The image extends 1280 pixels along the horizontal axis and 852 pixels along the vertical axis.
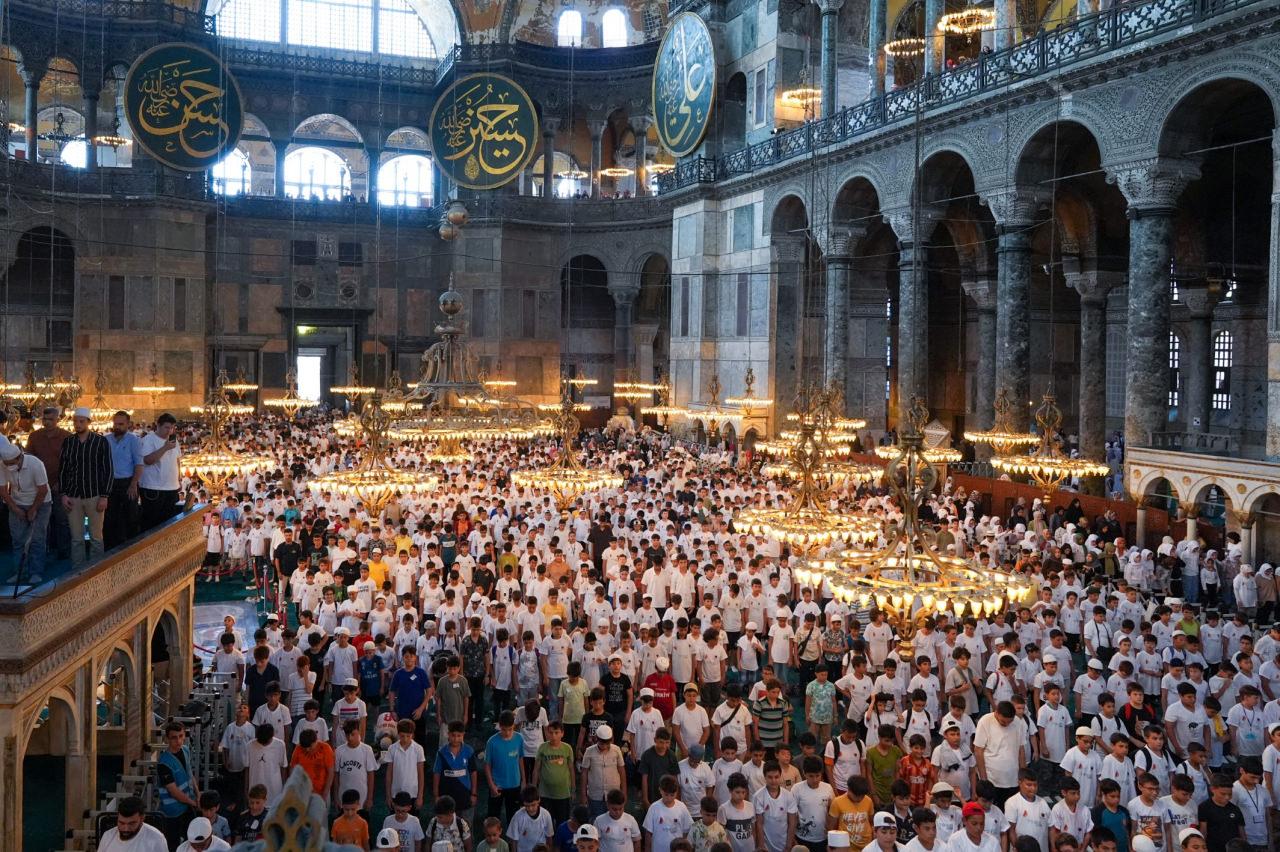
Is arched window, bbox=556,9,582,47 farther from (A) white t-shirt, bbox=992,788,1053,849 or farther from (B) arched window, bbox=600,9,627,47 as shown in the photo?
(A) white t-shirt, bbox=992,788,1053,849

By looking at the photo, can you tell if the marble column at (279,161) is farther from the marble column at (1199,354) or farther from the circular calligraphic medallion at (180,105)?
the marble column at (1199,354)

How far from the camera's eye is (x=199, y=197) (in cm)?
2641

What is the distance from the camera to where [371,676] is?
795 centimetres

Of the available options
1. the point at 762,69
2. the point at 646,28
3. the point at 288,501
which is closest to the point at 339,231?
the point at 646,28

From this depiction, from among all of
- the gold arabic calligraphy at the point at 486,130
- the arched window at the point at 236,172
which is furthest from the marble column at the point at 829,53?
the arched window at the point at 236,172

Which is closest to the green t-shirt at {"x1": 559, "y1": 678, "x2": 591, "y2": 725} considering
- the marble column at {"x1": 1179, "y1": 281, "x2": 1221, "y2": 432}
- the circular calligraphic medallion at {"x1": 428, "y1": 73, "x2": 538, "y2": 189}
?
the circular calligraphic medallion at {"x1": 428, "y1": 73, "x2": 538, "y2": 189}

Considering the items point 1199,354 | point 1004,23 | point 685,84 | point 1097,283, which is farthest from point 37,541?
point 1199,354

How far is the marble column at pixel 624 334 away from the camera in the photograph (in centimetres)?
3008

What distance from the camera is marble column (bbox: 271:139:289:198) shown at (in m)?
29.3

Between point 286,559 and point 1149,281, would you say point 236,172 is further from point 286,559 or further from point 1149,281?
point 1149,281

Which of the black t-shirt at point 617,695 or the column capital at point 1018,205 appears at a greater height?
the column capital at point 1018,205

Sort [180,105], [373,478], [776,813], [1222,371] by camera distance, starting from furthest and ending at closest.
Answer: [1222,371] < [180,105] < [373,478] < [776,813]

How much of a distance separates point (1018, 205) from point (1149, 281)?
281 cm

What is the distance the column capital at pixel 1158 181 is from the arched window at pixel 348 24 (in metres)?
20.4
